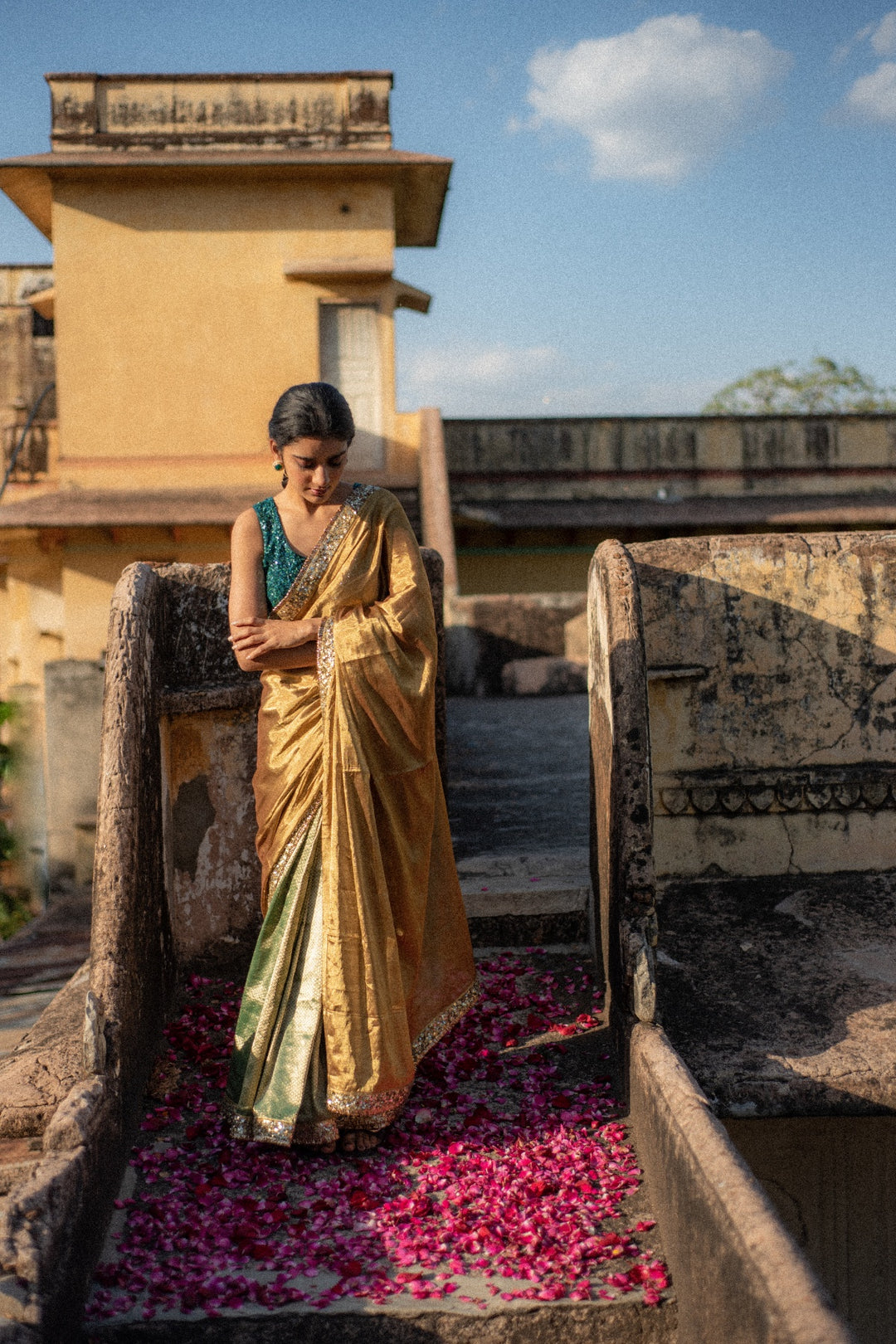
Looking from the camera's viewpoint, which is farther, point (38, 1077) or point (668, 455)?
point (668, 455)

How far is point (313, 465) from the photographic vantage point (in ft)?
9.95

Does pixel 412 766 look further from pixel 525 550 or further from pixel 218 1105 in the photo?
pixel 525 550

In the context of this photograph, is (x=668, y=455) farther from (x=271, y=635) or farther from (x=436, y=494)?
(x=271, y=635)

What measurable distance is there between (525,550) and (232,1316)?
13.0 metres

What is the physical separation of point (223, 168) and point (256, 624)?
36.8 feet

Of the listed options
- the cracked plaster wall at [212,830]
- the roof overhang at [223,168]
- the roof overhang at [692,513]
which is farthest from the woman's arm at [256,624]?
the roof overhang at [692,513]

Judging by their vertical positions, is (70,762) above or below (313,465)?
below

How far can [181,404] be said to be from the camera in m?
13.2

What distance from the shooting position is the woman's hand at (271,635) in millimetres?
2986

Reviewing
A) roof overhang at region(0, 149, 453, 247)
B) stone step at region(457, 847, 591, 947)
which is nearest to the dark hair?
stone step at region(457, 847, 591, 947)

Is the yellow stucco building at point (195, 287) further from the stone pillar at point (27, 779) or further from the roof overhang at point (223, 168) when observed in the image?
the stone pillar at point (27, 779)

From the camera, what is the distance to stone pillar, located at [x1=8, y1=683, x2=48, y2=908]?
11.6m

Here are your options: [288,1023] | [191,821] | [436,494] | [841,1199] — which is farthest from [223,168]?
[841,1199]

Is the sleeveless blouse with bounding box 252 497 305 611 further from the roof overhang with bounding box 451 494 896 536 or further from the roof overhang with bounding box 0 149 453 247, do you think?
the roof overhang with bounding box 451 494 896 536
